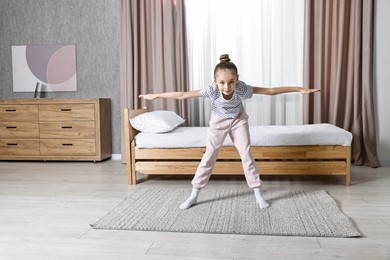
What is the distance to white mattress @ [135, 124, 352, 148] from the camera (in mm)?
3230

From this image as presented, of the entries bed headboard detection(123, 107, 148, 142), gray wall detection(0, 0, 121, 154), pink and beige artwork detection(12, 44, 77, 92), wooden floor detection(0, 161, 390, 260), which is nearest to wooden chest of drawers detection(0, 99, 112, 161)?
gray wall detection(0, 0, 121, 154)

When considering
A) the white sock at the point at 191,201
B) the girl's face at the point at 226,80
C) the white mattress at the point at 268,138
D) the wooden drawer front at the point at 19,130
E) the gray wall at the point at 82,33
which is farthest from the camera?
the gray wall at the point at 82,33

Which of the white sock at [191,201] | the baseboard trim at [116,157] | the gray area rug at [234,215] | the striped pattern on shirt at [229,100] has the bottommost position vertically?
the baseboard trim at [116,157]

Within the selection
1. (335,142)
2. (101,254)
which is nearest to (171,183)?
(335,142)

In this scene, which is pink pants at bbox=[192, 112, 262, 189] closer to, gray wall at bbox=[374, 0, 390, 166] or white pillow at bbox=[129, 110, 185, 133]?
white pillow at bbox=[129, 110, 185, 133]

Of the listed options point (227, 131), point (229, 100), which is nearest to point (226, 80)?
point (229, 100)

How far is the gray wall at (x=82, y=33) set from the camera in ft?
15.9

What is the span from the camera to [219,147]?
2725mm

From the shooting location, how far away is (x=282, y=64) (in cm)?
441

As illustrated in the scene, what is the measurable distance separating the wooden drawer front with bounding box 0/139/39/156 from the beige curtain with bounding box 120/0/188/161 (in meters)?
1.21

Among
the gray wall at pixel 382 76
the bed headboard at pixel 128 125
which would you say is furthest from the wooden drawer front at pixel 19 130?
the gray wall at pixel 382 76

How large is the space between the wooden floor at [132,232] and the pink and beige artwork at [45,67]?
5.12 feet

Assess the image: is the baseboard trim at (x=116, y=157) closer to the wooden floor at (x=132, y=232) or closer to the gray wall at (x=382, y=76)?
the wooden floor at (x=132, y=232)

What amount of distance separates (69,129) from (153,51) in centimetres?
130
